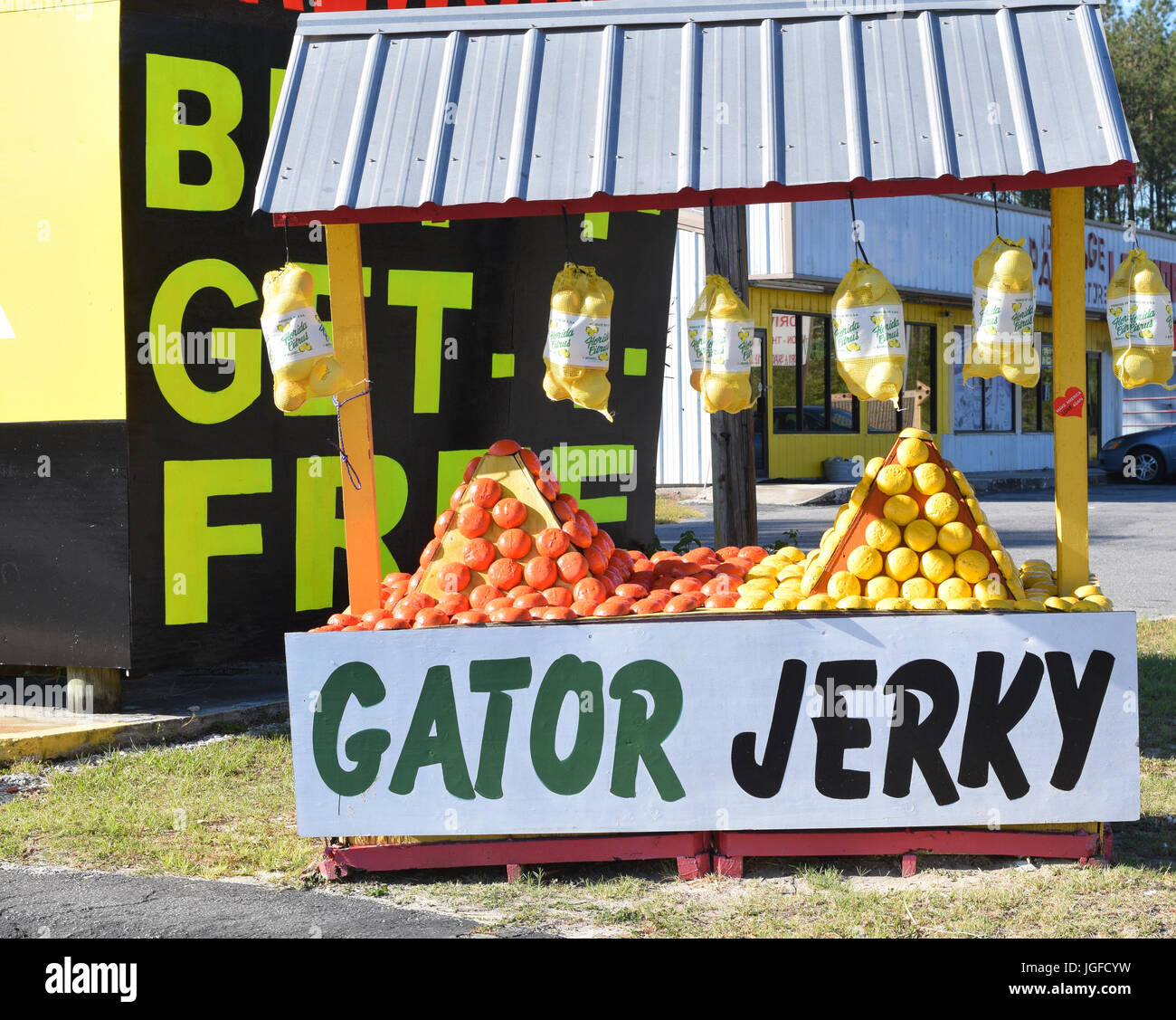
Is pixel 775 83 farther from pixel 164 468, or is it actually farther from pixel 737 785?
pixel 164 468

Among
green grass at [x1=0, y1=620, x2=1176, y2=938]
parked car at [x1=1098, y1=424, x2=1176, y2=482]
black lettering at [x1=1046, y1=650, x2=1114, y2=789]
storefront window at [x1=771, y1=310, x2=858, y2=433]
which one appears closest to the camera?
green grass at [x1=0, y1=620, x2=1176, y2=938]

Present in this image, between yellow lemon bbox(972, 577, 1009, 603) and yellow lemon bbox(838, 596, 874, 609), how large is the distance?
423 mm

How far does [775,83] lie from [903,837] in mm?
2951

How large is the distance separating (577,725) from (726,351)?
1.68m

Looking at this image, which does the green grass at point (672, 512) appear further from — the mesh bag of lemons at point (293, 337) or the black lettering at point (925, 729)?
the black lettering at point (925, 729)

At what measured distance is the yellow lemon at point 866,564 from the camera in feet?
15.9

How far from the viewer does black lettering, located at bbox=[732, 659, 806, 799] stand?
4480 millimetres

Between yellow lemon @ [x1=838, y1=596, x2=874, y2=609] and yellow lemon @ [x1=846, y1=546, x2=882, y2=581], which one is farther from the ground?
yellow lemon @ [x1=846, y1=546, x2=882, y2=581]

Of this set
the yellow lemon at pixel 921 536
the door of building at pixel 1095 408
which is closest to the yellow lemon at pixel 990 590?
the yellow lemon at pixel 921 536

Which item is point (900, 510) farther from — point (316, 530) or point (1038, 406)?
point (1038, 406)

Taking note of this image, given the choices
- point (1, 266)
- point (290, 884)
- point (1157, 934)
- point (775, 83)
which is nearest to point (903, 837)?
point (1157, 934)

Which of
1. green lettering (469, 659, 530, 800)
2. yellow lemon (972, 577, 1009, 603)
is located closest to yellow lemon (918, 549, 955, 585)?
yellow lemon (972, 577, 1009, 603)

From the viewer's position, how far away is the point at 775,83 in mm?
4898

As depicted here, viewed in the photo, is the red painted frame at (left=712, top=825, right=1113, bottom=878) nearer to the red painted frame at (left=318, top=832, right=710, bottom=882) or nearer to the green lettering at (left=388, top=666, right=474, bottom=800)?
the red painted frame at (left=318, top=832, right=710, bottom=882)
